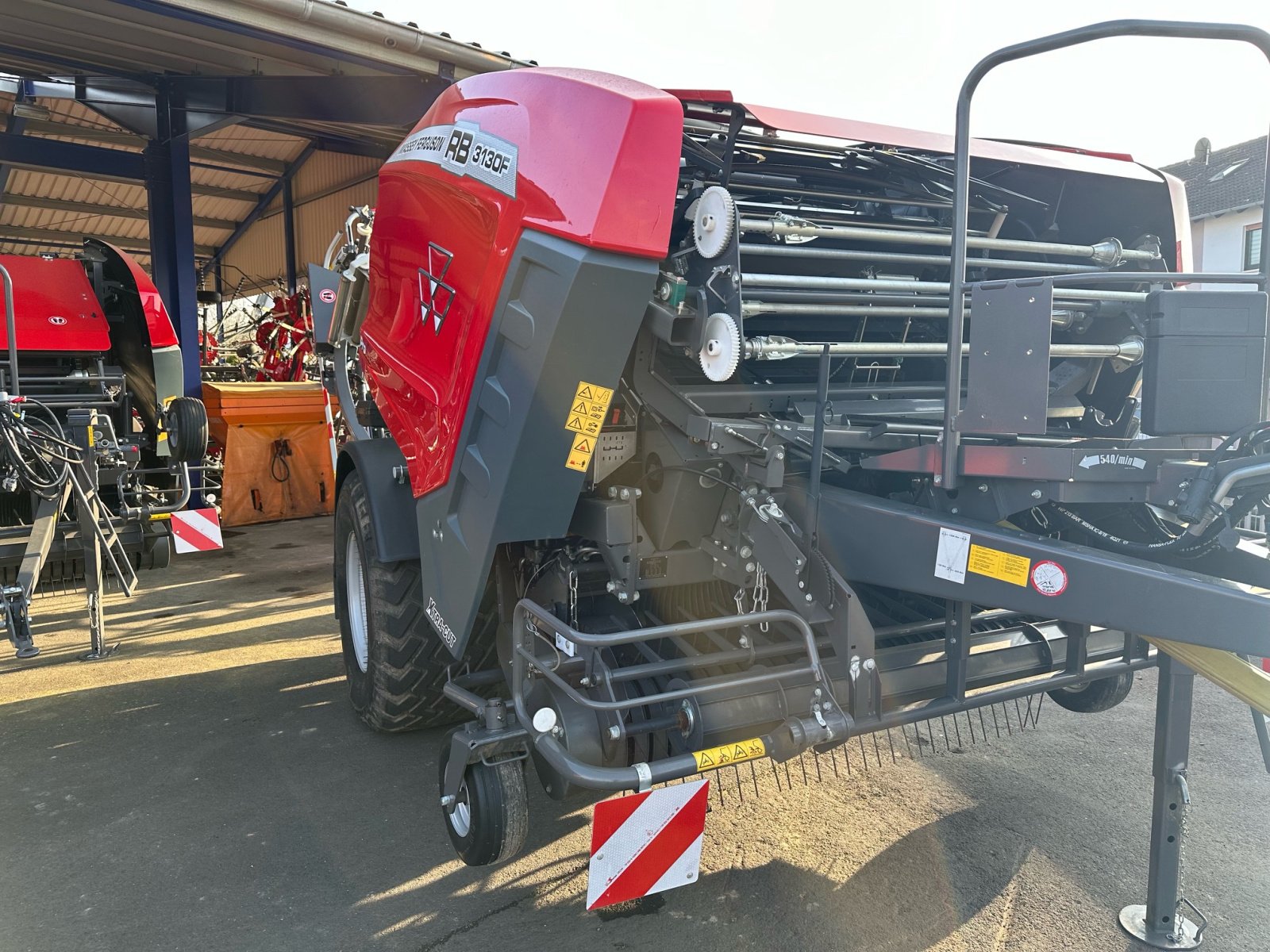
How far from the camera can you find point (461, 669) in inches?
129

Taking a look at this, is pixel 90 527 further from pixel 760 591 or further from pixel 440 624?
pixel 760 591

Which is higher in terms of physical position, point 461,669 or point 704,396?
point 704,396

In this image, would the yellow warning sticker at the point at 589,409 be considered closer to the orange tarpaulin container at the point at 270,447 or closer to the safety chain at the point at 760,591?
the safety chain at the point at 760,591

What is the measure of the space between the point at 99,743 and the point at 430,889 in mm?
1863

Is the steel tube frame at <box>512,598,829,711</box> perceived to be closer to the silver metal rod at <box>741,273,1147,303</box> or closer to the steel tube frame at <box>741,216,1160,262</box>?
the silver metal rod at <box>741,273,1147,303</box>

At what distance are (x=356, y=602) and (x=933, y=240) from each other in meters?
2.65

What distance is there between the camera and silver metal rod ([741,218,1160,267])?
228 cm

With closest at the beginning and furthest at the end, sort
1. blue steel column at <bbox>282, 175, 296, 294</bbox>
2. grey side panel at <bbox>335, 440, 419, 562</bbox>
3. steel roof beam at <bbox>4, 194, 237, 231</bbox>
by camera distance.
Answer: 1. grey side panel at <bbox>335, 440, 419, 562</bbox>
2. steel roof beam at <bbox>4, 194, 237, 231</bbox>
3. blue steel column at <bbox>282, 175, 296, 294</bbox>

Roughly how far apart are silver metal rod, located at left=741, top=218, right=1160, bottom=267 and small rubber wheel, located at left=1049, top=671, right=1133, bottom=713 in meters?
1.46

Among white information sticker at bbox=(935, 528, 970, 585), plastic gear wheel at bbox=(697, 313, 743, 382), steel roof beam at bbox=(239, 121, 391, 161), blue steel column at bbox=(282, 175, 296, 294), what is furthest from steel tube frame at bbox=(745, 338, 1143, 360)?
blue steel column at bbox=(282, 175, 296, 294)

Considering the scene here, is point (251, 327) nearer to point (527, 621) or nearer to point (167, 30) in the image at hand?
point (167, 30)

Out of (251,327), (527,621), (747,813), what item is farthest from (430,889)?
(251,327)

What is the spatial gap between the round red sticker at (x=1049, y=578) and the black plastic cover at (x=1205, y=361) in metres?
0.32

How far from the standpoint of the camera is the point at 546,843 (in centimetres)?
281
